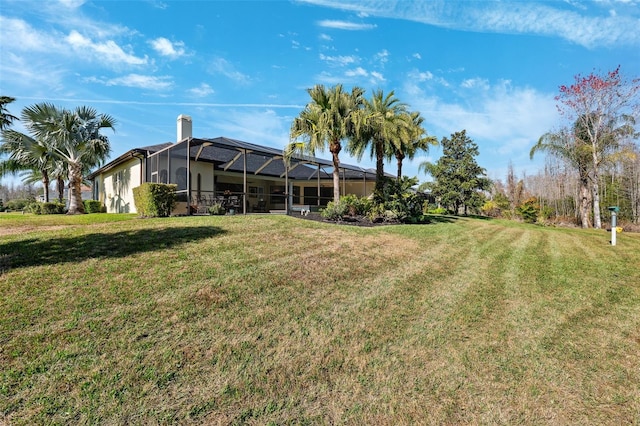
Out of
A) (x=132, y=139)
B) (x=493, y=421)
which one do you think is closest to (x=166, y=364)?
(x=493, y=421)

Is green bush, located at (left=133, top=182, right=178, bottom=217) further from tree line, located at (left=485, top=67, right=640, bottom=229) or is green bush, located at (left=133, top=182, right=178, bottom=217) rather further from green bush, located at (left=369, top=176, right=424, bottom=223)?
tree line, located at (left=485, top=67, right=640, bottom=229)

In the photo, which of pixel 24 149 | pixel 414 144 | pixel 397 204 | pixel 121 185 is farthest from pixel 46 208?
pixel 414 144

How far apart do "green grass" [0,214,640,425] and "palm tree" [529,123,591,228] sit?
17.5m

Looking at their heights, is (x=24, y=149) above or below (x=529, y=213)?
above

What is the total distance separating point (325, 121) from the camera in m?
12.1

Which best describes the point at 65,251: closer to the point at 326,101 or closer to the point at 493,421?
the point at 493,421

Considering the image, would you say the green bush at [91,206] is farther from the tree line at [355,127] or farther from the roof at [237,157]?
the tree line at [355,127]

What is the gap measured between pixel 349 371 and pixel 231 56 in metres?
10.6

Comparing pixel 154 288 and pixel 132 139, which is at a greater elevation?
pixel 132 139

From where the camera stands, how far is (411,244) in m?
8.73

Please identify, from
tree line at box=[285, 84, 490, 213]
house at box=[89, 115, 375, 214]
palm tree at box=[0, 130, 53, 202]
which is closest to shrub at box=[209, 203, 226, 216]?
house at box=[89, 115, 375, 214]

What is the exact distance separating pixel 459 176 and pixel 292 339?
2569 centimetres

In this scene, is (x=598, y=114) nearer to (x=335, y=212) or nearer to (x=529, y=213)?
(x=529, y=213)

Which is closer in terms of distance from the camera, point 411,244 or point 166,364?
point 166,364
